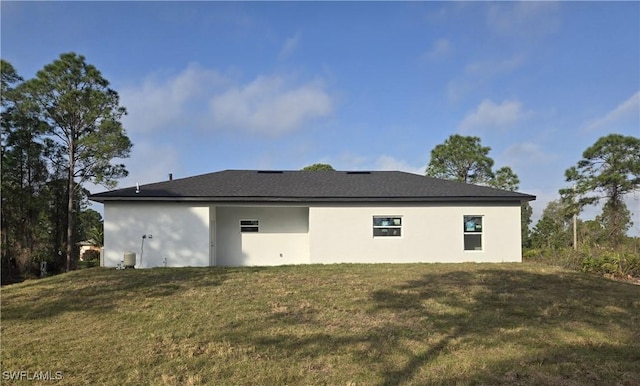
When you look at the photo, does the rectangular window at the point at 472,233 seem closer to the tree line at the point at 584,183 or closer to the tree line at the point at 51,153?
the tree line at the point at 584,183

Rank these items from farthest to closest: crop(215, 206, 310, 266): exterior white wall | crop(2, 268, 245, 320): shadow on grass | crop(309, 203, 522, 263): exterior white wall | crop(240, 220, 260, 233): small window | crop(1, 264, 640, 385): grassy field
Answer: crop(240, 220, 260, 233): small window
crop(215, 206, 310, 266): exterior white wall
crop(309, 203, 522, 263): exterior white wall
crop(2, 268, 245, 320): shadow on grass
crop(1, 264, 640, 385): grassy field

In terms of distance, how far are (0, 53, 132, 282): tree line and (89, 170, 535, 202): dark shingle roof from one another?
563cm

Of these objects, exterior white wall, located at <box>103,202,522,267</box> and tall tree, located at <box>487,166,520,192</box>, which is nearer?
exterior white wall, located at <box>103,202,522,267</box>

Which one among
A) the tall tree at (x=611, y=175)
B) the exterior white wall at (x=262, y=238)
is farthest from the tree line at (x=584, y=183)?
the exterior white wall at (x=262, y=238)

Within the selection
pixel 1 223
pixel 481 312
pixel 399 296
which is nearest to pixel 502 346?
pixel 481 312

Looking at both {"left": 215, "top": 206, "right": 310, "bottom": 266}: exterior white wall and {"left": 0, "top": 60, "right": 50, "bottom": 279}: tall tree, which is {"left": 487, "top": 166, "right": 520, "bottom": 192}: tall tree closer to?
{"left": 215, "top": 206, "right": 310, "bottom": 266}: exterior white wall

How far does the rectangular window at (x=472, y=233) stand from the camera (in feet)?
54.5

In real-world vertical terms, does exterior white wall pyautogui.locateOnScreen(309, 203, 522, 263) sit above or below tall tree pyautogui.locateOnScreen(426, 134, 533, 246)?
below

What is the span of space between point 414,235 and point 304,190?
4504mm

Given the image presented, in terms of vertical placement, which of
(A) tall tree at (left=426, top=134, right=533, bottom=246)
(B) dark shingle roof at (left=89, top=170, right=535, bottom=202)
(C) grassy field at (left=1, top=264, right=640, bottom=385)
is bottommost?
(C) grassy field at (left=1, top=264, right=640, bottom=385)

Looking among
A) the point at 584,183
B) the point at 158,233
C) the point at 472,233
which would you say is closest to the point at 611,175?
the point at 584,183

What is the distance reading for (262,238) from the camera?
17.4 meters

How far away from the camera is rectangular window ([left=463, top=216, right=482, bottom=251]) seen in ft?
54.5

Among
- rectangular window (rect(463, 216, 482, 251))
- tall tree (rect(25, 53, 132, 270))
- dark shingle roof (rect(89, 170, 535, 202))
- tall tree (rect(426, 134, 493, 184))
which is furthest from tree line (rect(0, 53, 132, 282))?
tall tree (rect(426, 134, 493, 184))
